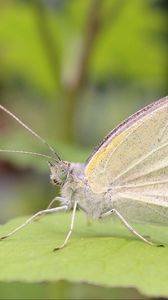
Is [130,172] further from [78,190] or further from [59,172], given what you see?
[59,172]

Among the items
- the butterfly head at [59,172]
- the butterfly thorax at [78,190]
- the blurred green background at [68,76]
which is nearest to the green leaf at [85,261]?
the butterfly thorax at [78,190]

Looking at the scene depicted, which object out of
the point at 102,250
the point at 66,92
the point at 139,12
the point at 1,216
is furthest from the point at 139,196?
the point at 1,216

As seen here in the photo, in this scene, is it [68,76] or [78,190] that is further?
[68,76]

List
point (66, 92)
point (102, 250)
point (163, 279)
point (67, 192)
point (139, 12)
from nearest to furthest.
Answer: point (163, 279) → point (102, 250) → point (67, 192) → point (66, 92) → point (139, 12)

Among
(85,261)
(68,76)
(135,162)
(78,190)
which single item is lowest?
(85,261)

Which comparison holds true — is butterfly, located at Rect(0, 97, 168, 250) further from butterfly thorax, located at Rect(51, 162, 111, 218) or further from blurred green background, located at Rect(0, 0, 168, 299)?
blurred green background, located at Rect(0, 0, 168, 299)

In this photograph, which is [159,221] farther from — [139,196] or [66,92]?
[66,92]

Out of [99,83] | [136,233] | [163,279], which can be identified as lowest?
[163,279]

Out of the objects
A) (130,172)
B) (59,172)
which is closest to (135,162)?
(130,172)
